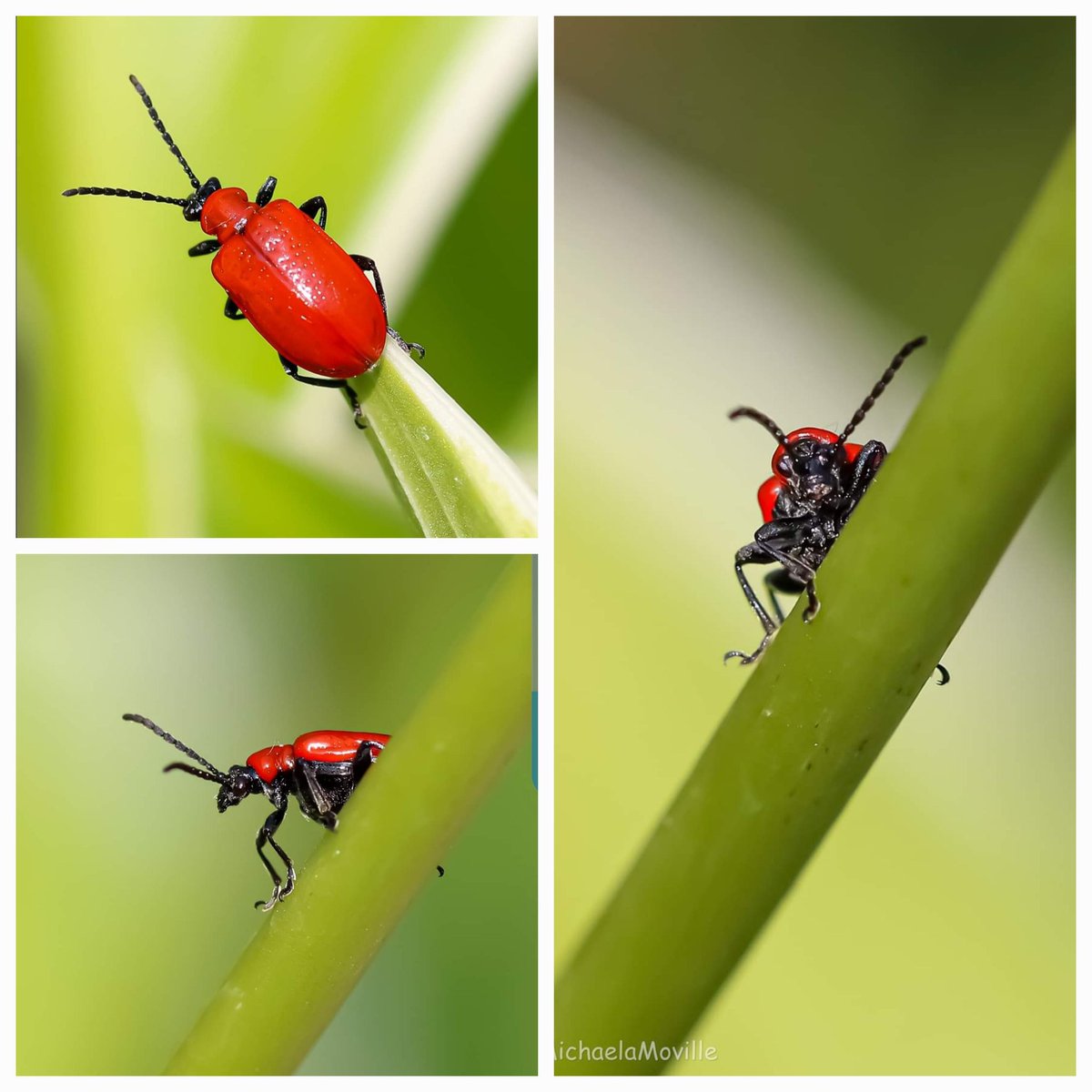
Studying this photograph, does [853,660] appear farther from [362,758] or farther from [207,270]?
[207,270]

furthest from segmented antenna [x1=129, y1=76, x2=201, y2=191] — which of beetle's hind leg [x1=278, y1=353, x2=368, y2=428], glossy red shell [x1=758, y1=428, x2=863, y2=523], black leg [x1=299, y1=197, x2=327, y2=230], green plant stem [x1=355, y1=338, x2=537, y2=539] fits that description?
glossy red shell [x1=758, y1=428, x2=863, y2=523]

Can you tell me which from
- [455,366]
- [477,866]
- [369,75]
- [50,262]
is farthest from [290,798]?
[369,75]

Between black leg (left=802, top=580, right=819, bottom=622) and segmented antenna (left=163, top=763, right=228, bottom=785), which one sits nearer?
black leg (left=802, top=580, right=819, bottom=622)

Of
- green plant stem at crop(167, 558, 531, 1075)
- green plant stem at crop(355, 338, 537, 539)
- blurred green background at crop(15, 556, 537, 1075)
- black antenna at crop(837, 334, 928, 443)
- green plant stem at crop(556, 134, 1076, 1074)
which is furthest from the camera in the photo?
blurred green background at crop(15, 556, 537, 1075)

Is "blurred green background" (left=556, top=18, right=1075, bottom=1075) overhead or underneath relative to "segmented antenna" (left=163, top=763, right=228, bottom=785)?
overhead

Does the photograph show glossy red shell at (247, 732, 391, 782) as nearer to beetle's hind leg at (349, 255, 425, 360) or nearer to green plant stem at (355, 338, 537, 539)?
green plant stem at (355, 338, 537, 539)

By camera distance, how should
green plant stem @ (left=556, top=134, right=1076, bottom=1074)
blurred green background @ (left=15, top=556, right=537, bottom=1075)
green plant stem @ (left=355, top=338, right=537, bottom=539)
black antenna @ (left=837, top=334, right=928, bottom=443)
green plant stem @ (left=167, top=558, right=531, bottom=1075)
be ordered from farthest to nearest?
blurred green background @ (left=15, top=556, right=537, bottom=1075)
black antenna @ (left=837, top=334, right=928, bottom=443)
green plant stem @ (left=355, top=338, right=537, bottom=539)
green plant stem @ (left=167, top=558, right=531, bottom=1075)
green plant stem @ (left=556, top=134, right=1076, bottom=1074)

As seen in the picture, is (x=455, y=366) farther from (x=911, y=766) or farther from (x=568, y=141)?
(x=911, y=766)
